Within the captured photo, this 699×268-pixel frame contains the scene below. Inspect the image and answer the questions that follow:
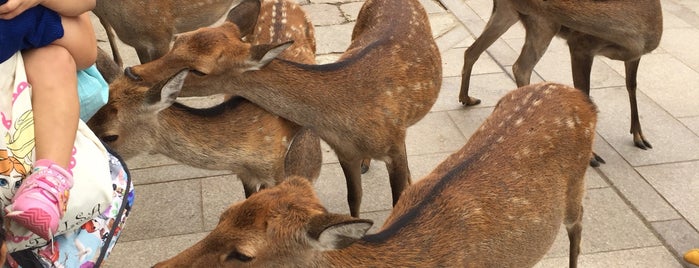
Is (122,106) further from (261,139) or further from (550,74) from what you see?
(550,74)

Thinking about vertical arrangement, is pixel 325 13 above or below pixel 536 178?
below

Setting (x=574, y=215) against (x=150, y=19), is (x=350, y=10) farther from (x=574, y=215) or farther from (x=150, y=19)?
(x=574, y=215)

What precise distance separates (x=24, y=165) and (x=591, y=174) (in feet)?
11.7

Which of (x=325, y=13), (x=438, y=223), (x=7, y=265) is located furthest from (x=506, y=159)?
(x=325, y=13)

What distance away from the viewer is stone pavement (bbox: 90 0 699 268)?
13.5 feet

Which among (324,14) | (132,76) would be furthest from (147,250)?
(324,14)

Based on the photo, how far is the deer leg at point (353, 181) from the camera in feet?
12.9

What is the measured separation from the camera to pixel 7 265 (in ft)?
7.56

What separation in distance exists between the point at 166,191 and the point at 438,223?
2356 mm

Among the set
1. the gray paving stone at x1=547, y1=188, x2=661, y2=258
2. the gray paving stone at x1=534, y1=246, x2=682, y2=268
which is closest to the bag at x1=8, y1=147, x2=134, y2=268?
the gray paving stone at x1=534, y1=246, x2=682, y2=268

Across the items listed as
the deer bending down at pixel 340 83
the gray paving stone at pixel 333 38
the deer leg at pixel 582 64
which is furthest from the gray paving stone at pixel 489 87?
the deer bending down at pixel 340 83

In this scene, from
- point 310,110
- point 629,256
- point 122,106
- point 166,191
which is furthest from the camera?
point 166,191

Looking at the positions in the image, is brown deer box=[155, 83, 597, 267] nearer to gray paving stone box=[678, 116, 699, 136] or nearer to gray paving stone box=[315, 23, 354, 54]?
gray paving stone box=[678, 116, 699, 136]

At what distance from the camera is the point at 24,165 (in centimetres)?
220
